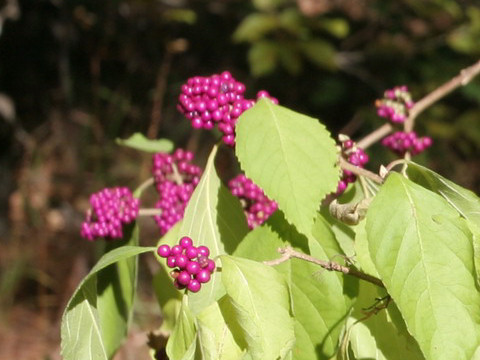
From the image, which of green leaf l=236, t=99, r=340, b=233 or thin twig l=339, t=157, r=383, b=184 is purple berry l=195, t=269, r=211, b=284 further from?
thin twig l=339, t=157, r=383, b=184

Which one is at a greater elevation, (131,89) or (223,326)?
(223,326)

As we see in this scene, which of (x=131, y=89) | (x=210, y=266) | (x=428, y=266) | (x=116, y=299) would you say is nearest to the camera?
(x=428, y=266)

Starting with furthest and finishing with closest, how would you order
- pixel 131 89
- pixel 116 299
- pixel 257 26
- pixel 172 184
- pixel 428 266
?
pixel 131 89
pixel 257 26
pixel 172 184
pixel 116 299
pixel 428 266

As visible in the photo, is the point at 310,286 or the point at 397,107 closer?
the point at 310,286

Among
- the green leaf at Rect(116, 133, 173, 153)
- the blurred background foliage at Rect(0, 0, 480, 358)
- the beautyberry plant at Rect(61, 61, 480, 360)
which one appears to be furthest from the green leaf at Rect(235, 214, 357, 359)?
the blurred background foliage at Rect(0, 0, 480, 358)

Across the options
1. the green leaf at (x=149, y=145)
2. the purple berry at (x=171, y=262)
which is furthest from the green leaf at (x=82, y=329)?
the green leaf at (x=149, y=145)

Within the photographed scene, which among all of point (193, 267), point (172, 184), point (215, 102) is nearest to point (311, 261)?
point (193, 267)

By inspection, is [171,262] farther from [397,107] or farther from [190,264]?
[397,107]

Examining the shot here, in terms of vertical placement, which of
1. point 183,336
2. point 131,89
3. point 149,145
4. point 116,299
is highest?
point 183,336
